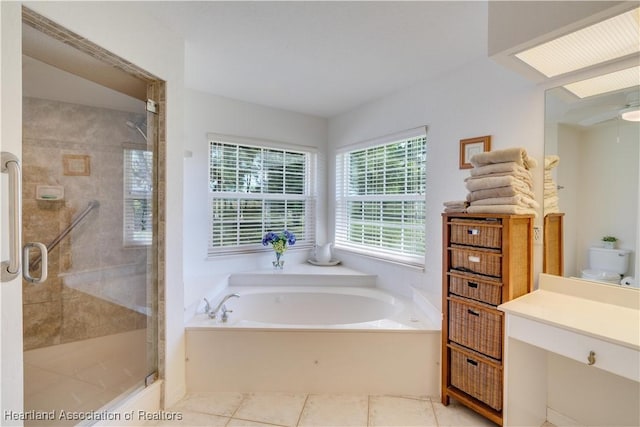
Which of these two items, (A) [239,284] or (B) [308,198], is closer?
(A) [239,284]

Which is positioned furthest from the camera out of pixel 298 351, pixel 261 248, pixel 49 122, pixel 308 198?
pixel 308 198

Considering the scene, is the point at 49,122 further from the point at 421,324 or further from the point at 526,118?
the point at 526,118


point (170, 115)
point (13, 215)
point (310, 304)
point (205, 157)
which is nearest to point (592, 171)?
point (310, 304)

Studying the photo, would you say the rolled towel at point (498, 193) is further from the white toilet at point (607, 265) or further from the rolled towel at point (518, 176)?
the white toilet at point (607, 265)

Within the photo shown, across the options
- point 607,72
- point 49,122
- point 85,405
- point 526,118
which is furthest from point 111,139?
point 607,72

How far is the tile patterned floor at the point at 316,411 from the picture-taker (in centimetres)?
177

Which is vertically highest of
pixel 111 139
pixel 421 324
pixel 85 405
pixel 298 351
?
pixel 111 139

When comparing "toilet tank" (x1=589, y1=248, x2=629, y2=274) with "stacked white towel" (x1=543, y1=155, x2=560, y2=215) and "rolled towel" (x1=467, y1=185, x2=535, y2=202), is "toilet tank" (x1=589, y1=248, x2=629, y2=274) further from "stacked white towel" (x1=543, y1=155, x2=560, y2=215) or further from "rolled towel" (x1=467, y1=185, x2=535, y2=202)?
"rolled towel" (x1=467, y1=185, x2=535, y2=202)

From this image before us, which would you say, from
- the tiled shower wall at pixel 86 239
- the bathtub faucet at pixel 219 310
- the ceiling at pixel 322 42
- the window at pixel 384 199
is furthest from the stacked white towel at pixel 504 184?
the tiled shower wall at pixel 86 239

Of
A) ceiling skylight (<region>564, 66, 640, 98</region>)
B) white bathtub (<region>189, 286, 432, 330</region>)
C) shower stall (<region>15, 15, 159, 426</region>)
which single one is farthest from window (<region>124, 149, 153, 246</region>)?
ceiling skylight (<region>564, 66, 640, 98</region>)

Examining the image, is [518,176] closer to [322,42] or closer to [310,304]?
[322,42]

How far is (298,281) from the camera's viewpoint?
312 centimetres

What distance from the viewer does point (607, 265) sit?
62.4 inches

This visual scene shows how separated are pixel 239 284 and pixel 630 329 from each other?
283 cm
